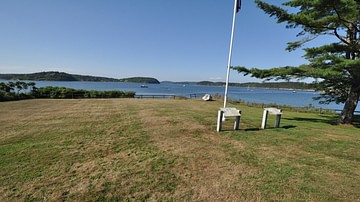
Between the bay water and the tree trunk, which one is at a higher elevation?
the tree trunk

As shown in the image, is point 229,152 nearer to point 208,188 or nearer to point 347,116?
point 208,188

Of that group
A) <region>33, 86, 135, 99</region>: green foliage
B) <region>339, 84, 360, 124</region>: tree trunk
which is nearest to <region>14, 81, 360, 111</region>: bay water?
<region>339, 84, 360, 124</region>: tree trunk

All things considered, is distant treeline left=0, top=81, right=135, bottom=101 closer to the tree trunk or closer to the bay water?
the bay water

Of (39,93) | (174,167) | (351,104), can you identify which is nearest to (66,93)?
(39,93)

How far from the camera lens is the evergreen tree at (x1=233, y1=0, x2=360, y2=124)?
8.55 m

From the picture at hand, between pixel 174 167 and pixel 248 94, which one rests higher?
pixel 174 167

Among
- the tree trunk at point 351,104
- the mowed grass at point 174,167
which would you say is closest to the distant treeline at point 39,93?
the mowed grass at point 174,167

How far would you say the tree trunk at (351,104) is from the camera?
32.5ft

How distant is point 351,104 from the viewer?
10094 millimetres

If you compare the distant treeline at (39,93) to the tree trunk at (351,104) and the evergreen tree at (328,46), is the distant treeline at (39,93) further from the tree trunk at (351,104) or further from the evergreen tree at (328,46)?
the tree trunk at (351,104)

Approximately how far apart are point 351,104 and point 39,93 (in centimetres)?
3376

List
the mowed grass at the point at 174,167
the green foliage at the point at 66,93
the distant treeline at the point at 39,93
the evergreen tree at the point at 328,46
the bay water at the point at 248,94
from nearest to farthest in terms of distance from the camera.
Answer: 1. the mowed grass at the point at 174,167
2. the evergreen tree at the point at 328,46
3. the distant treeline at the point at 39,93
4. the green foliage at the point at 66,93
5. the bay water at the point at 248,94

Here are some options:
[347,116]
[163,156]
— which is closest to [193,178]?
[163,156]

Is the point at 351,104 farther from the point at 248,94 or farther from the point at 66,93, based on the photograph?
the point at 248,94
